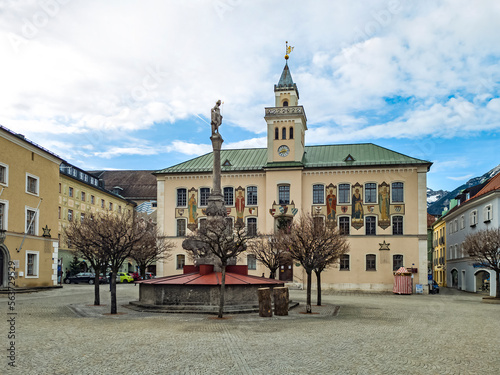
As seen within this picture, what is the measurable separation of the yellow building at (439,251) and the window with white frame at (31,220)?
4755cm

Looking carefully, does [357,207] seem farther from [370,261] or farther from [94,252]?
[94,252]

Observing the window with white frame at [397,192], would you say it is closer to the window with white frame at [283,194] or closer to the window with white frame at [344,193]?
the window with white frame at [344,193]

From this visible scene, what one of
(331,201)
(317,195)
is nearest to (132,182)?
(317,195)

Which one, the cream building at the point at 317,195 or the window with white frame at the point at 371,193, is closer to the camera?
the cream building at the point at 317,195

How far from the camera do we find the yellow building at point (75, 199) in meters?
58.5

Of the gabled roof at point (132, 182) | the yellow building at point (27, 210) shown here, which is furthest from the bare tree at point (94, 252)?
the gabled roof at point (132, 182)

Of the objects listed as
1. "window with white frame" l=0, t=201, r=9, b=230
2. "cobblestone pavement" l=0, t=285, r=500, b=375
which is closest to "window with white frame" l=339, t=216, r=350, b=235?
"cobblestone pavement" l=0, t=285, r=500, b=375

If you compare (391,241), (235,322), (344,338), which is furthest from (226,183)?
(344,338)

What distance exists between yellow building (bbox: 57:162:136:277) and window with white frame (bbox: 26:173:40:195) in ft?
48.7

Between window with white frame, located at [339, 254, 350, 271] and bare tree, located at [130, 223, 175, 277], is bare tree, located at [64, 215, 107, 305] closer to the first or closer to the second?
bare tree, located at [130, 223, 175, 277]

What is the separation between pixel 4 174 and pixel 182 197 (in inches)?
744

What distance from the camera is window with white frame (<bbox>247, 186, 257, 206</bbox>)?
49250mm

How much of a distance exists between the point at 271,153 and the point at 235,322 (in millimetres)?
32883

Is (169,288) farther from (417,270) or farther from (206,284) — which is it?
(417,270)
